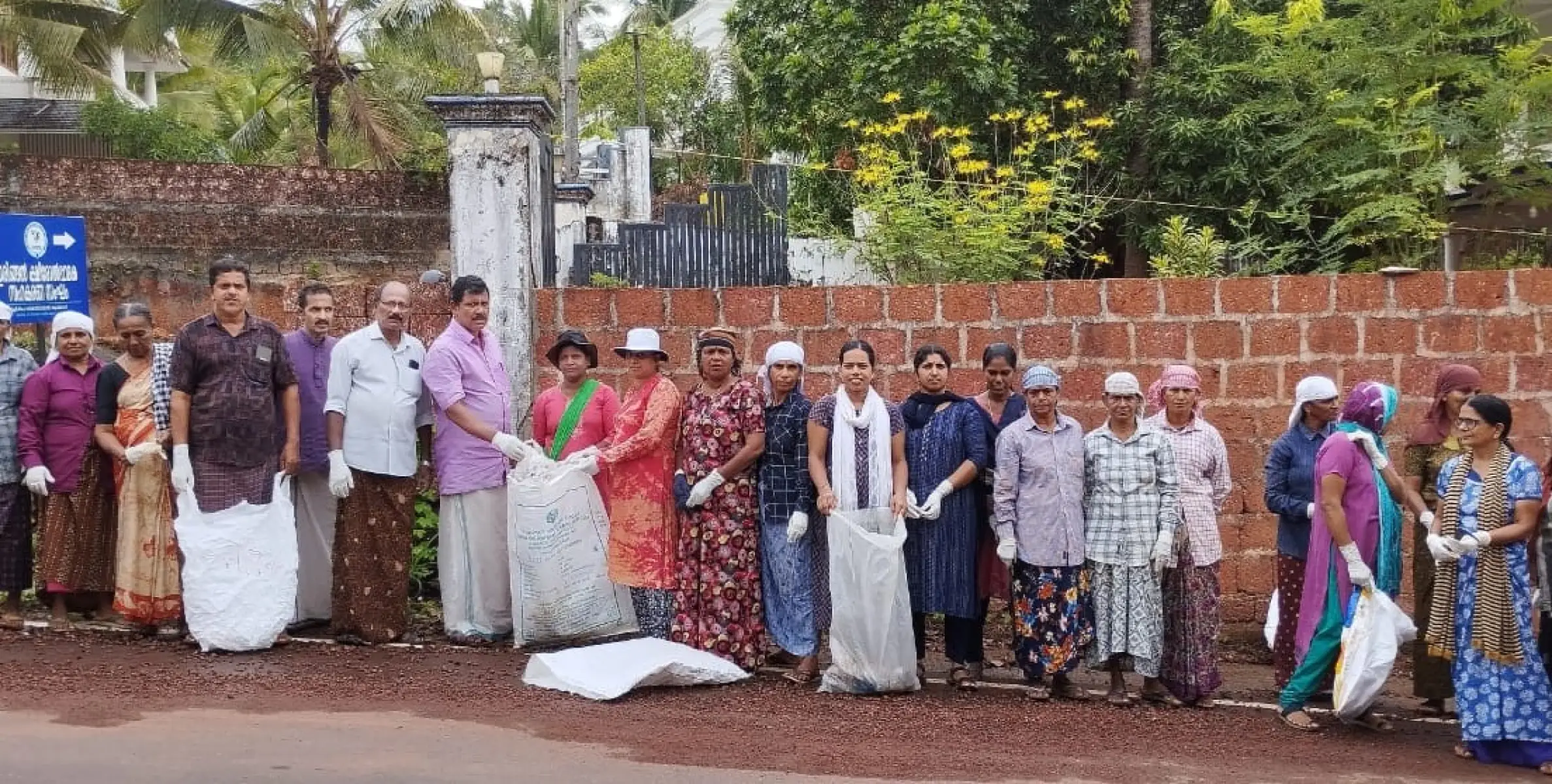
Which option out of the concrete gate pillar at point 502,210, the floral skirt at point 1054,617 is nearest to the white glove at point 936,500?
the floral skirt at point 1054,617

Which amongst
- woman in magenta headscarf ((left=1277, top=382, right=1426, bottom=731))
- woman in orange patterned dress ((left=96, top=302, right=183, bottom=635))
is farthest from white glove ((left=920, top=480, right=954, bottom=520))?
woman in orange patterned dress ((left=96, top=302, right=183, bottom=635))

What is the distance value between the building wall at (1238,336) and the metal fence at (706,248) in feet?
3.47

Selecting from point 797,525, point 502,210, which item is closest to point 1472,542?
point 797,525

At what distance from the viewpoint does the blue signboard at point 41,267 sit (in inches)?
333

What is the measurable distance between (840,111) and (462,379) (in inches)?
261

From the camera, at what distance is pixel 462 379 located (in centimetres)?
719

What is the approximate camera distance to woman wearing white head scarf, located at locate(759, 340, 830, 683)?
664 cm

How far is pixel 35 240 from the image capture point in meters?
8.73

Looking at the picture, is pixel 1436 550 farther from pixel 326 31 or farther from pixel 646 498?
pixel 326 31

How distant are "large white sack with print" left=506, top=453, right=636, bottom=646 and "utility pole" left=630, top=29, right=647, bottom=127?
21518mm

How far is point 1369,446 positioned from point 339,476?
453cm

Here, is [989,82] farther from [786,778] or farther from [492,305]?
[786,778]

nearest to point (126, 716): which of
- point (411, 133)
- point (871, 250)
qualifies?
point (871, 250)

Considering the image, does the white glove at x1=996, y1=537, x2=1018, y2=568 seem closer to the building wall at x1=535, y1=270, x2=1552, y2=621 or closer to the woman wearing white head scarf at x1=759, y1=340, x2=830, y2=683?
the woman wearing white head scarf at x1=759, y1=340, x2=830, y2=683
